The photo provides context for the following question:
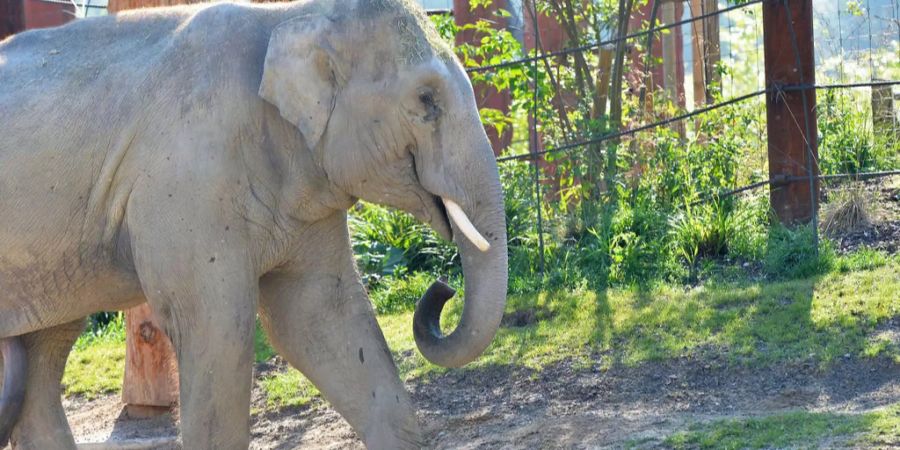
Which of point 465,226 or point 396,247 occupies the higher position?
point 465,226

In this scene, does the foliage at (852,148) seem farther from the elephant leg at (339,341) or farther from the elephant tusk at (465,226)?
the elephant tusk at (465,226)

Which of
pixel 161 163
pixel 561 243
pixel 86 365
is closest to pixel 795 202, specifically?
pixel 561 243

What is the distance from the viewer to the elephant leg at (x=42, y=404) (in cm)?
655

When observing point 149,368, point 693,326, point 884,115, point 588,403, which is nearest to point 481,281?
point 588,403

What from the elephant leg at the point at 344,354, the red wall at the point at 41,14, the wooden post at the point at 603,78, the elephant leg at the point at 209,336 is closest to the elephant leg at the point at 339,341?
the elephant leg at the point at 344,354

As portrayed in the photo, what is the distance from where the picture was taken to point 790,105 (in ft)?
31.9

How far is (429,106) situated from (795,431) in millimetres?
2226

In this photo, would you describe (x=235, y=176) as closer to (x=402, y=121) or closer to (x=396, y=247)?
(x=402, y=121)

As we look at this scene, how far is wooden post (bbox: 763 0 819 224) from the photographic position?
970 centimetres

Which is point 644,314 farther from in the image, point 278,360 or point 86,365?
point 86,365

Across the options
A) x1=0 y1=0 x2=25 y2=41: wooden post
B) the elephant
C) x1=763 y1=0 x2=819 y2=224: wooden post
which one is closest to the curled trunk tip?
the elephant

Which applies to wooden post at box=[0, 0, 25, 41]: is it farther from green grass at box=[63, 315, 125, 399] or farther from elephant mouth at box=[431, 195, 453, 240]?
elephant mouth at box=[431, 195, 453, 240]

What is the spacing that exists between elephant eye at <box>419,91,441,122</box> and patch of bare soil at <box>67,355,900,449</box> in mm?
1932

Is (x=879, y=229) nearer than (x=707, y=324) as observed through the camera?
No
